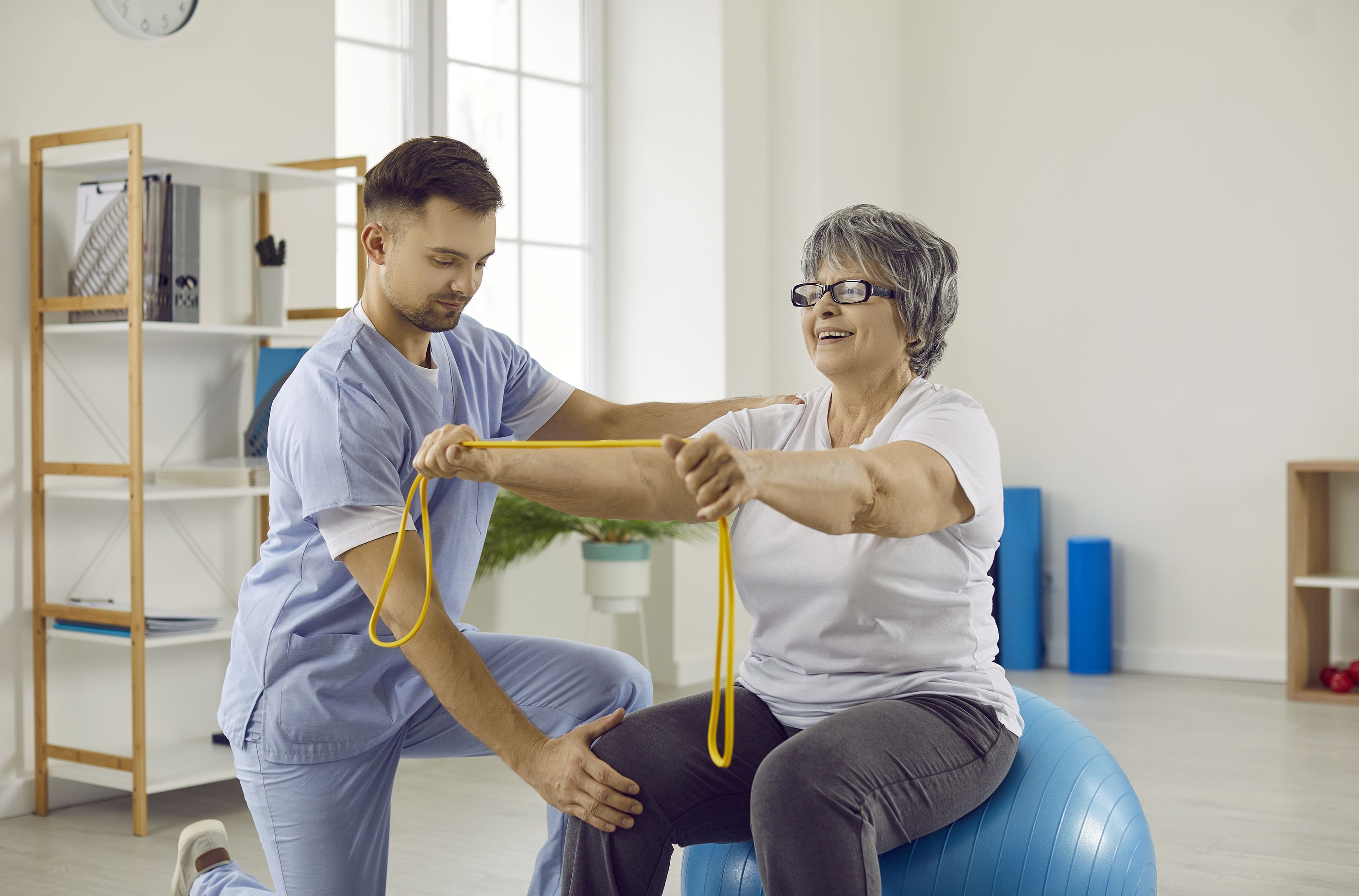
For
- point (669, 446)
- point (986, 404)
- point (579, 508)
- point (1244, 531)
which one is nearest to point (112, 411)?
point (579, 508)

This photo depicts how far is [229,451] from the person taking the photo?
3.51 metres

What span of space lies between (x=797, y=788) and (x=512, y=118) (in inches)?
152

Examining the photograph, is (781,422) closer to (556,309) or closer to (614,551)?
(614,551)

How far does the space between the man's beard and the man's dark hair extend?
0.38ft

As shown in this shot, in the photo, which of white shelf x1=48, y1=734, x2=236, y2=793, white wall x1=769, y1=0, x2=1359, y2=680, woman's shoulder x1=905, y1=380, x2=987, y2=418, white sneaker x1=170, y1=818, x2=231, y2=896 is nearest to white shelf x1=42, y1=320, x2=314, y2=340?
white shelf x1=48, y1=734, x2=236, y2=793

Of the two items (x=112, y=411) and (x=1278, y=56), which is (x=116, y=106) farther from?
(x=1278, y=56)

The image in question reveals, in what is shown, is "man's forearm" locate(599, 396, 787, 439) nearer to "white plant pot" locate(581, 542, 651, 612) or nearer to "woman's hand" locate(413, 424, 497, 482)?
"woman's hand" locate(413, 424, 497, 482)

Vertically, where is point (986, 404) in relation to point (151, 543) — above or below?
above

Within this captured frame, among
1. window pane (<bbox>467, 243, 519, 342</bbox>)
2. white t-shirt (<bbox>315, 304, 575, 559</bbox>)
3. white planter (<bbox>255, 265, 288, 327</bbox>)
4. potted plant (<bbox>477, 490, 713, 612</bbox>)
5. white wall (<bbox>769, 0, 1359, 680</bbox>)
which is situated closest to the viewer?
white t-shirt (<bbox>315, 304, 575, 559</bbox>)

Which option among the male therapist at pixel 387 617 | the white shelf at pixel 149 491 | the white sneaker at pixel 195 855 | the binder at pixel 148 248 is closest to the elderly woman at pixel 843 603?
the male therapist at pixel 387 617

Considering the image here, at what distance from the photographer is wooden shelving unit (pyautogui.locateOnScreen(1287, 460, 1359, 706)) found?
430cm

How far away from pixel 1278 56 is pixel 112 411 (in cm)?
390

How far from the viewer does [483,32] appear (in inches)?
189

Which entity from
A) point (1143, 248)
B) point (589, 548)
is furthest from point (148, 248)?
point (1143, 248)
